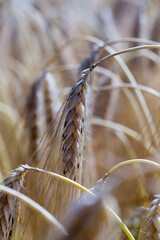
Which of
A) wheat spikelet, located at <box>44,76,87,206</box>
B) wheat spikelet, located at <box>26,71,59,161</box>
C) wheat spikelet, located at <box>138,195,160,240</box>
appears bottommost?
wheat spikelet, located at <box>138,195,160,240</box>

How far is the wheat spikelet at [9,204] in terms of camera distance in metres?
0.39

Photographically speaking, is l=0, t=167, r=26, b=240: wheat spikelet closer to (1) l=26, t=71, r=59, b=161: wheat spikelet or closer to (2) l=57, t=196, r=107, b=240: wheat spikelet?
(2) l=57, t=196, r=107, b=240: wheat spikelet

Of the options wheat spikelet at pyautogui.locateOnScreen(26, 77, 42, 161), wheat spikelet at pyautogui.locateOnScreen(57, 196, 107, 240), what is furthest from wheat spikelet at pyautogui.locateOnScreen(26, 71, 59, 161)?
wheat spikelet at pyautogui.locateOnScreen(57, 196, 107, 240)

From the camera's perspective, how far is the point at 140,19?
1.24m

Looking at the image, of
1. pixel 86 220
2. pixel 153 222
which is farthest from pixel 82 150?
pixel 86 220

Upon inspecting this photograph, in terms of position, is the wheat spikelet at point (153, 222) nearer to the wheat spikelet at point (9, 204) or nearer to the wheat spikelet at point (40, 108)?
the wheat spikelet at point (9, 204)

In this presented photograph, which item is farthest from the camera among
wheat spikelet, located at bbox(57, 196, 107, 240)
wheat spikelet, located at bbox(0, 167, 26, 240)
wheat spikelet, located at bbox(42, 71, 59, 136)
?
wheat spikelet, located at bbox(42, 71, 59, 136)

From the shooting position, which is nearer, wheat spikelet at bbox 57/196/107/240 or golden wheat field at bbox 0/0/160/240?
wheat spikelet at bbox 57/196/107/240

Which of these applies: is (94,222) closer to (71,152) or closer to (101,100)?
(71,152)

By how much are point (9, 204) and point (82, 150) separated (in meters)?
0.13

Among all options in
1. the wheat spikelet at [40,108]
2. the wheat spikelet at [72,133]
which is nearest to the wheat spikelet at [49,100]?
the wheat spikelet at [40,108]

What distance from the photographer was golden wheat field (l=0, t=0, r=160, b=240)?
1.30 ft

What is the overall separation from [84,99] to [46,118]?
1.13ft

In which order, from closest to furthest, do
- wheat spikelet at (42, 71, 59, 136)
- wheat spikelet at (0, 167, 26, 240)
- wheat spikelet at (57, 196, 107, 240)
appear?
1. wheat spikelet at (57, 196, 107, 240)
2. wheat spikelet at (0, 167, 26, 240)
3. wheat spikelet at (42, 71, 59, 136)
